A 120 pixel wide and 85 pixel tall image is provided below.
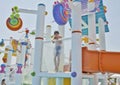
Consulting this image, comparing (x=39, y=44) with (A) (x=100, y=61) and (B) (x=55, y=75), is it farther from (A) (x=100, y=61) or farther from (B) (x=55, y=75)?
(A) (x=100, y=61)

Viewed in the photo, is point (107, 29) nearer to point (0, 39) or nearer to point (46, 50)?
point (46, 50)

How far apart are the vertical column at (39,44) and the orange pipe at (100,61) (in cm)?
115

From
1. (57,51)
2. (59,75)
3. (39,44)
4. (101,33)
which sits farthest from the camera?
(101,33)

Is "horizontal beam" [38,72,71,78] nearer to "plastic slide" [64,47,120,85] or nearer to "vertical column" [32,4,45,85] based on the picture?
"vertical column" [32,4,45,85]

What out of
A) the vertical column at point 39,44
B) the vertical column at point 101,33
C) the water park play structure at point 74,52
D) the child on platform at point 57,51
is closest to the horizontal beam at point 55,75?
the water park play structure at point 74,52

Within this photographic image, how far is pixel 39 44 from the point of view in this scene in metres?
4.75

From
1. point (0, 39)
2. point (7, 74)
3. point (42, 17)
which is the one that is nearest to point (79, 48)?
point (42, 17)

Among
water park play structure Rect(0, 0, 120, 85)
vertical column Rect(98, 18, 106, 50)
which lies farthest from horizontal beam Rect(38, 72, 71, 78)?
vertical column Rect(98, 18, 106, 50)

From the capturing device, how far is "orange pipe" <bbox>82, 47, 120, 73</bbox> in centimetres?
367

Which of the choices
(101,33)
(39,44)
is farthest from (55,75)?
(101,33)

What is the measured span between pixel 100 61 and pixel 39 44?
1.56 metres

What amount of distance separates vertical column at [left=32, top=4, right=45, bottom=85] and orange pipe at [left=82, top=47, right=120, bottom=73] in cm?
115

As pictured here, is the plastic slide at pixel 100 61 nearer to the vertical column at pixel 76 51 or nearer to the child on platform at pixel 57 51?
the vertical column at pixel 76 51

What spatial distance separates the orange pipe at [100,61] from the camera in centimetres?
367
